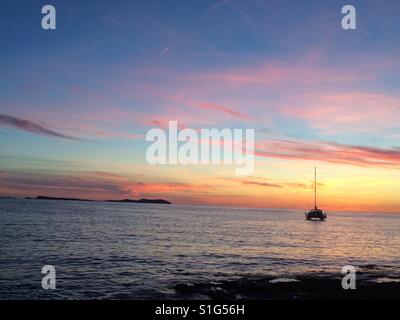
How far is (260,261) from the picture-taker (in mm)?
44125

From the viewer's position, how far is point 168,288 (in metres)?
28.2

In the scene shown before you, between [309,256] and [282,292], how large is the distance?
86.4ft
